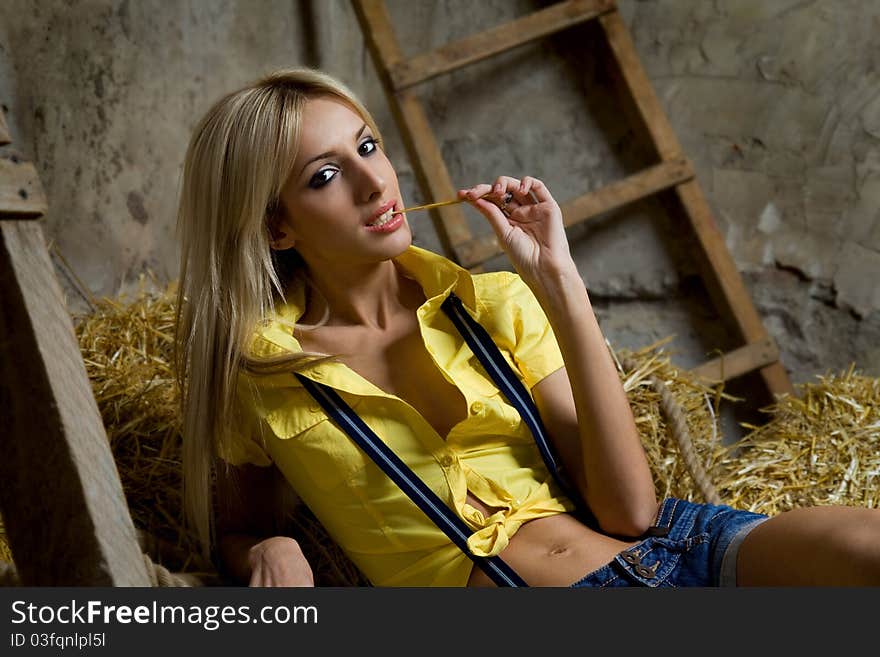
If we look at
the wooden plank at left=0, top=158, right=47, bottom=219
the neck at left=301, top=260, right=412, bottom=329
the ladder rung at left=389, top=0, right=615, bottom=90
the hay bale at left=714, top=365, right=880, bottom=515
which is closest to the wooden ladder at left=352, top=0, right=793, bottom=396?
the ladder rung at left=389, top=0, right=615, bottom=90

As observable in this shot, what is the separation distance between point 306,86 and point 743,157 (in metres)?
1.68

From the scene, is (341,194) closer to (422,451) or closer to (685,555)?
(422,451)

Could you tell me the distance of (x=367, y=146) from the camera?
163 cm

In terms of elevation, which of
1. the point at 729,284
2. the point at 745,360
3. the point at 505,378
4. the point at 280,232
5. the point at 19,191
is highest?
the point at 19,191

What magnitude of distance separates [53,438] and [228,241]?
1.81ft

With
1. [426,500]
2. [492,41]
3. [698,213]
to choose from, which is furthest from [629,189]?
[426,500]

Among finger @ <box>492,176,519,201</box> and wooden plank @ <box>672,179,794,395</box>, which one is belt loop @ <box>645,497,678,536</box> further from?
wooden plank @ <box>672,179,794,395</box>

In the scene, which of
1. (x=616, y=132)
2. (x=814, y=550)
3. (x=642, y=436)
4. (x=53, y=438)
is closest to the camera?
(x=53, y=438)

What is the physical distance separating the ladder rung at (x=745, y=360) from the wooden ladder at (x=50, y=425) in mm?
1945

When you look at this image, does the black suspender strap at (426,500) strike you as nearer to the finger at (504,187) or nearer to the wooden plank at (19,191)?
the finger at (504,187)

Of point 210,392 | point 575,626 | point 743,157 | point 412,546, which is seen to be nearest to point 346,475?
point 412,546

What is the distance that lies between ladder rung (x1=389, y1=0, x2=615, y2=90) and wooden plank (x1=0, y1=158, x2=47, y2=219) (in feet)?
5.59

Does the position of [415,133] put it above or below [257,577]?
above

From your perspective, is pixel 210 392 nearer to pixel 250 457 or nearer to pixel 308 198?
pixel 250 457
